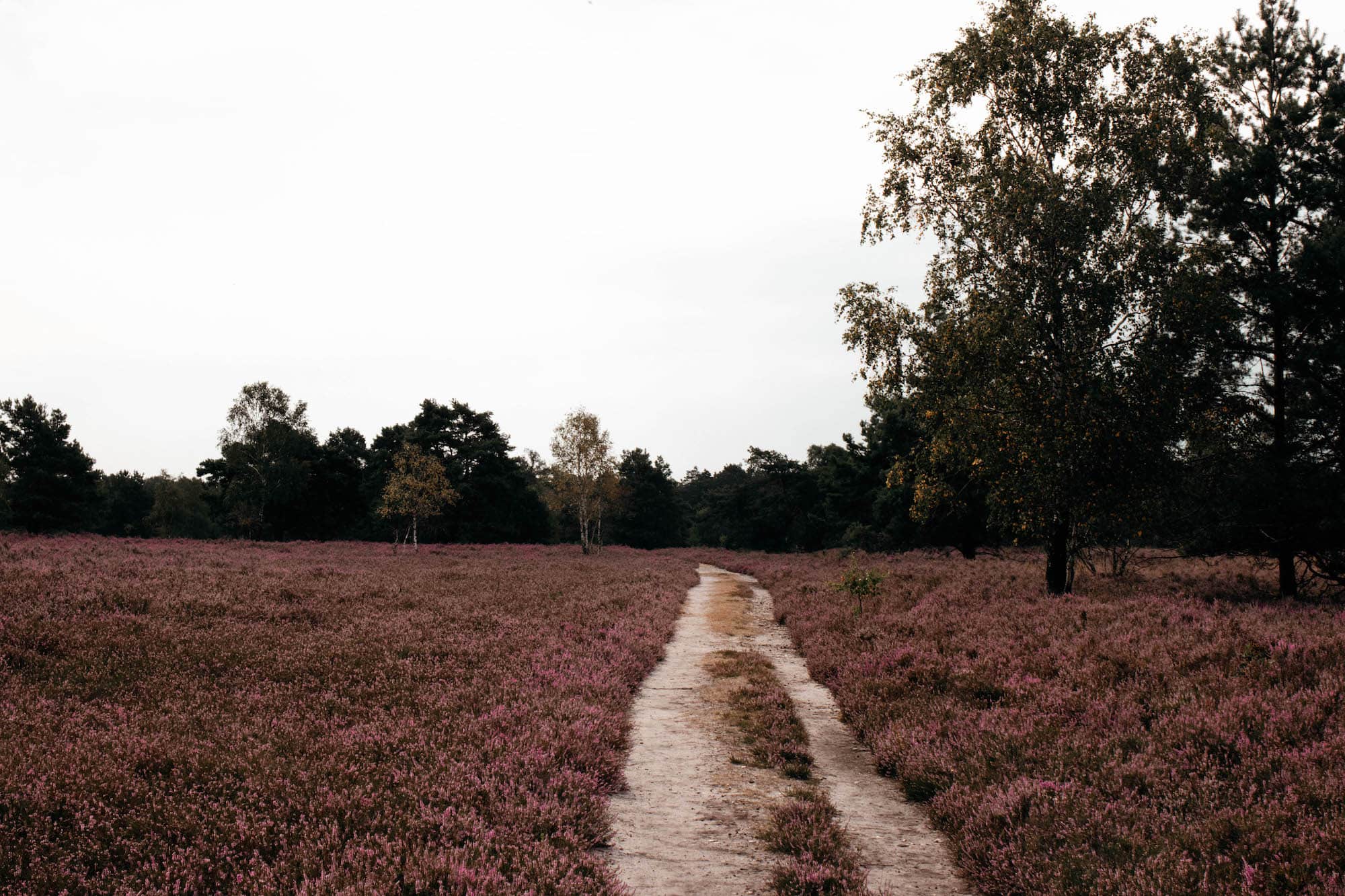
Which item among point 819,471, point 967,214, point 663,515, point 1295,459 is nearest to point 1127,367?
point 1295,459

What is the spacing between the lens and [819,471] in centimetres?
7081

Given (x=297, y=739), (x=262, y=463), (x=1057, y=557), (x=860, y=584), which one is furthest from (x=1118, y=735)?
(x=262, y=463)

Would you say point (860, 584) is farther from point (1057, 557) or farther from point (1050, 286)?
point (1050, 286)

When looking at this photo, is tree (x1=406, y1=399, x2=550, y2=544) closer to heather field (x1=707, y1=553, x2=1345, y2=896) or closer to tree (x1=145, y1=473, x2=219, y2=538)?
tree (x1=145, y1=473, x2=219, y2=538)

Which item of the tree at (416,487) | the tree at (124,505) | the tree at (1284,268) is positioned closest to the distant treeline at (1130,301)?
the tree at (1284,268)

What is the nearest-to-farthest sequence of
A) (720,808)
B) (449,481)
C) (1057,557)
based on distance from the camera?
(720,808), (1057,557), (449,481)

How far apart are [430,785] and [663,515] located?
100 meters

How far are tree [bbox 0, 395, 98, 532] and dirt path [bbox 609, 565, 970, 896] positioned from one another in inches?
3035

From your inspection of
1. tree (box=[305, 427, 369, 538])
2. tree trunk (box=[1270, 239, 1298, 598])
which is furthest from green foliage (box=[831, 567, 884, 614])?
tree (box=[305, 427, 369, 538])

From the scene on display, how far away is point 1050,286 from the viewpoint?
1853cm

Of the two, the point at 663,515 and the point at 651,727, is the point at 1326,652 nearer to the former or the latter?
the point at 651,727

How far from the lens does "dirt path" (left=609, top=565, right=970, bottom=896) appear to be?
602cm

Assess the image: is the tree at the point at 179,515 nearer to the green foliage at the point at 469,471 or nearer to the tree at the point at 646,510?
the green foliage at the point at 469,471

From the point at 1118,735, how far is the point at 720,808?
191 inches
